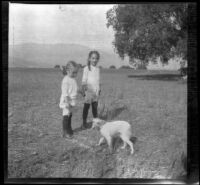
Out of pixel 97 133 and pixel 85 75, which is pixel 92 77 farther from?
pixel 97 133

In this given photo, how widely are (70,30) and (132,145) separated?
849mm

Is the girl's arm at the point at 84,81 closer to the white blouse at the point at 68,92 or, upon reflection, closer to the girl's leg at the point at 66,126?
the white blouse at the point at 68,92

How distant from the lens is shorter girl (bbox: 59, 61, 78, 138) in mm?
2213

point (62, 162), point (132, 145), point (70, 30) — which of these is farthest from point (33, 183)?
point (70, 30)

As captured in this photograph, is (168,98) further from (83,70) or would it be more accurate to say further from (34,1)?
(34,1)

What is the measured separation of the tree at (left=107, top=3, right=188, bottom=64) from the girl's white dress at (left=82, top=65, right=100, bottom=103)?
9.0 inches

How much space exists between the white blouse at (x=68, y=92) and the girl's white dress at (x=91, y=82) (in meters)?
0.07

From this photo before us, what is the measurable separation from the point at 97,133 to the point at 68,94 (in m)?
0.32

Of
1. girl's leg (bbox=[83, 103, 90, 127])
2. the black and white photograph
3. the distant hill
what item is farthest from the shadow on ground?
girl's leg (bbox=[83, 103, 90, 127])

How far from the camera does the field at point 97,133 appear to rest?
7.26ft

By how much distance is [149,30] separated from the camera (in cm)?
235

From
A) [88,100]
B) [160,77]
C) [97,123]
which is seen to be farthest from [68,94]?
[160,77]

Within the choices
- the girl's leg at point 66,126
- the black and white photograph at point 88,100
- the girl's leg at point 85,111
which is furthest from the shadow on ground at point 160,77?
the girl's leg at point 66,126

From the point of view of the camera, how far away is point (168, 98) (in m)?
2.30
